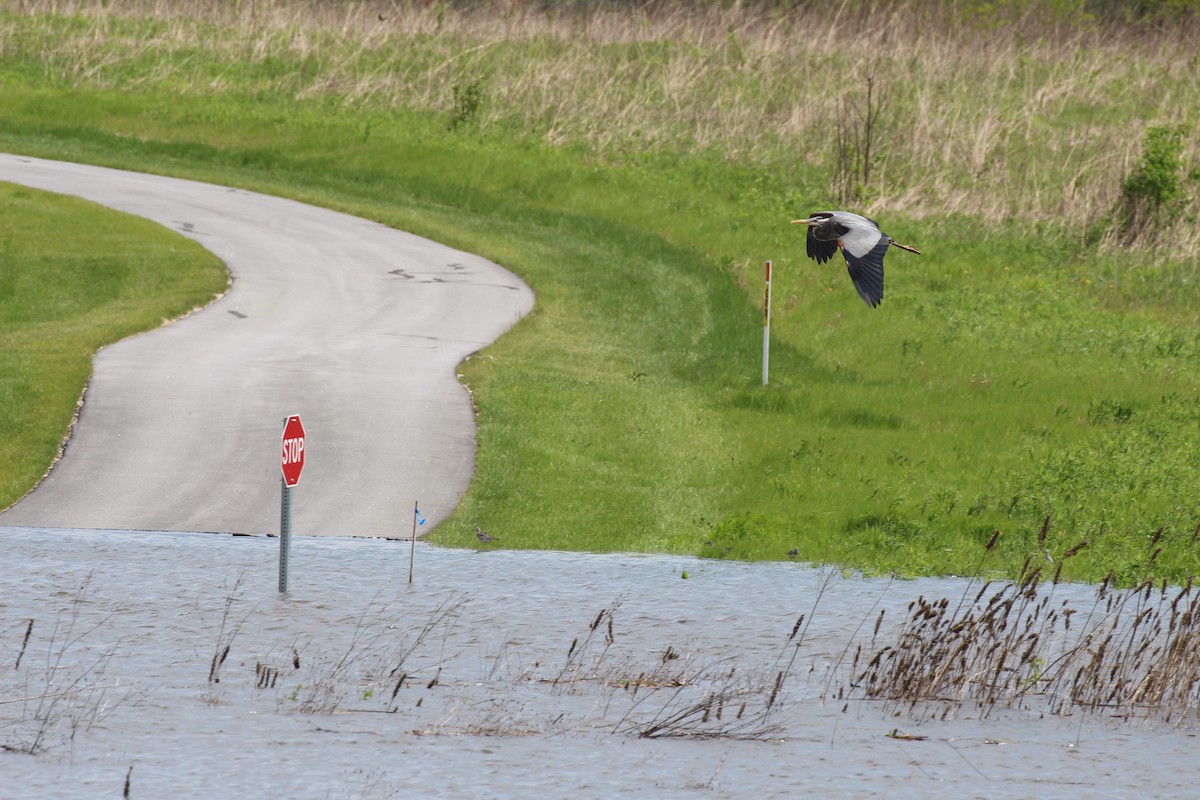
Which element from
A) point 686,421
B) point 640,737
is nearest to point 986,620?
point 640,737

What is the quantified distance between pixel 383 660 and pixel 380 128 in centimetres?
2514

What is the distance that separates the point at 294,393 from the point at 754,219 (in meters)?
13.0

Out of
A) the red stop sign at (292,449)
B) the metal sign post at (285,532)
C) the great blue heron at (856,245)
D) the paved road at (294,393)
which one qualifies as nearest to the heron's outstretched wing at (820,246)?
the great blue heron at (856,245)

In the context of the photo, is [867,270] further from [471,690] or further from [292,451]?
[292,451]

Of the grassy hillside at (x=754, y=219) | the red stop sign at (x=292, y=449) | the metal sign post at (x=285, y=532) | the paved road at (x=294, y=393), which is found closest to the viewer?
the red stop sign at (x=292, y=449)

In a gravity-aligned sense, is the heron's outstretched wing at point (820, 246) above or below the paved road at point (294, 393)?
above

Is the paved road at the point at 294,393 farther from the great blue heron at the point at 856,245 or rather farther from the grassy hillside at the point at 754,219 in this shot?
the great blue heron at the point at 856,245

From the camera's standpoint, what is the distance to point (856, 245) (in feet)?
39.7

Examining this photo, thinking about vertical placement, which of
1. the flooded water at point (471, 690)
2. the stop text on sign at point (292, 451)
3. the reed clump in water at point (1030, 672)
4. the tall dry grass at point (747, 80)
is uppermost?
the tall dry grass at point (747, 80)

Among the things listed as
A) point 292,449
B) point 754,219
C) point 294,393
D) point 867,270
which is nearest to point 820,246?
point 867,270

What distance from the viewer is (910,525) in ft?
50.1

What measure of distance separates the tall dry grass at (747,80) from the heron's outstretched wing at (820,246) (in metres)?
17.9

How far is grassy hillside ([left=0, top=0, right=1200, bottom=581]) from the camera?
53.5 ft

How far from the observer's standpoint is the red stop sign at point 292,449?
1225cm
